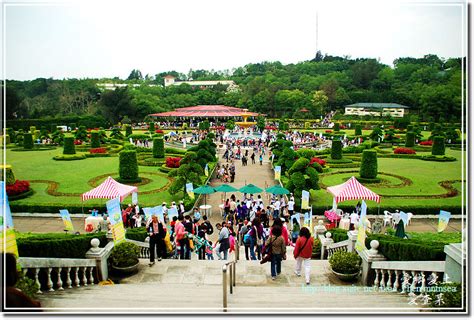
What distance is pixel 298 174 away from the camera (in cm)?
1955

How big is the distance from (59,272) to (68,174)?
2079 centimetres

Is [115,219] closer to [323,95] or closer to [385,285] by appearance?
[385,285]

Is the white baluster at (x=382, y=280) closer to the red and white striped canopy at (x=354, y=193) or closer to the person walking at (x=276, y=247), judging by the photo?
the person walking at (x=276, y=247)

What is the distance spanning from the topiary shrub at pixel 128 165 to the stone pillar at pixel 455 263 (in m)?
19.4

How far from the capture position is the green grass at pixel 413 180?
67.0 ft

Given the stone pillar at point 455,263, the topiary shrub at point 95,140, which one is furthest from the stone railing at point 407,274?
the topiary shrub at point 95,140

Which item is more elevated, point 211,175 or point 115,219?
point 115,219

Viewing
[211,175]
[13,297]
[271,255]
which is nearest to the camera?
[13,297]

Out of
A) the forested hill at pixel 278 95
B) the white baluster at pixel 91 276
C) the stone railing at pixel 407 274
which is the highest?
the forested hill at pixel 278 95

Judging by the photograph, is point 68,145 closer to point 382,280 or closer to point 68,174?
point 68,174

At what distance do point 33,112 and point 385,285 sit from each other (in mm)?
62415

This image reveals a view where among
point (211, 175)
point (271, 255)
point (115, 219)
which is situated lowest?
point (211, 175)

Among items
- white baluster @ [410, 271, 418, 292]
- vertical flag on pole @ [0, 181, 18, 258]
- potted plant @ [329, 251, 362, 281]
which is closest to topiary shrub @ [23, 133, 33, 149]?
vertical flag on pole @ [0, 181, 18, 258]

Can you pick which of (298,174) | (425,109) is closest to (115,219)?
(298,174)
